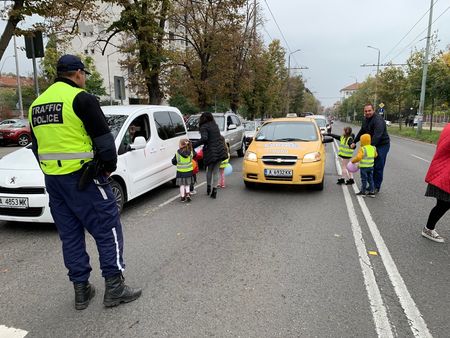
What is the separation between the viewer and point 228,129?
40.1 ft

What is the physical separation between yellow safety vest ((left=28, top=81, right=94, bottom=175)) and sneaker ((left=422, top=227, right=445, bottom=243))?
4496mm

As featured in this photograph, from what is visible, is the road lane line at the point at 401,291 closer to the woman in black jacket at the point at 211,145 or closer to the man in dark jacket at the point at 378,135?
the man in dark jacket at the point at 378,135

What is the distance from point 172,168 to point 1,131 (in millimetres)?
15122

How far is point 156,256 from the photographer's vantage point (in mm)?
4219

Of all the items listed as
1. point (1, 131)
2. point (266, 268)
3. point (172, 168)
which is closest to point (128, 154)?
point (172, 168)

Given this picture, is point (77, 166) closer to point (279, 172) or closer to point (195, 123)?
point (279, 172)

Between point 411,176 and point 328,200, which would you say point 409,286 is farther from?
point 411,176

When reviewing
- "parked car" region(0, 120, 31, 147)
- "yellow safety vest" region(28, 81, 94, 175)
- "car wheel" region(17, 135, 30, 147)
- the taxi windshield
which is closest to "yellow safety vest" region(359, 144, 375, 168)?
the taxi windshield

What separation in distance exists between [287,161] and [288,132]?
1.38 m

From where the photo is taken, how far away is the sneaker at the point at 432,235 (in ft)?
15.5

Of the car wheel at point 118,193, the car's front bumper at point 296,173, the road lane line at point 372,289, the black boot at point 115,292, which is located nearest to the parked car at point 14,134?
the car wheel at point 118,193

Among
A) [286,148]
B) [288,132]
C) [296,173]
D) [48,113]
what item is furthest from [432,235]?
[48,113]

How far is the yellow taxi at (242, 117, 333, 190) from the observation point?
23.2ft

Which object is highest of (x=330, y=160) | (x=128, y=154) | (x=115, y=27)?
(x=115, y=27)
